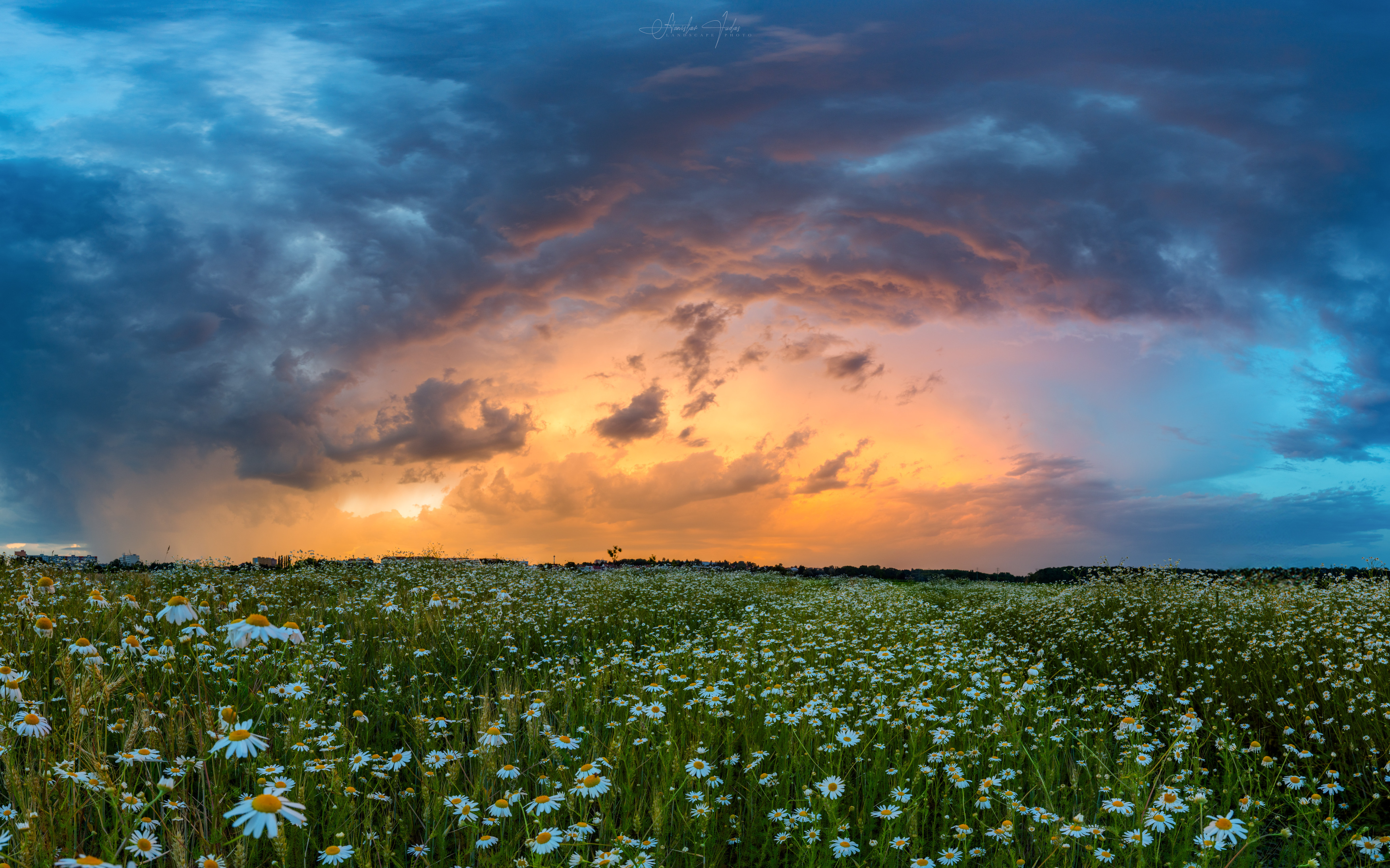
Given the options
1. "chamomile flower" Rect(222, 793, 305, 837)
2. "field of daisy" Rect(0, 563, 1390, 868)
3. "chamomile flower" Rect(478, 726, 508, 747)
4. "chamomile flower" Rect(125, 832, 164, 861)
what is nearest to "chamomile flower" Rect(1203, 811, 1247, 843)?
"field of daisy" Rect(0, 563, 1390, 868)

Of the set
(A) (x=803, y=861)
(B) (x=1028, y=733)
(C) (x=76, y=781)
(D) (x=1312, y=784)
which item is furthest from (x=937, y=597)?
(C) (x=76, y=781)

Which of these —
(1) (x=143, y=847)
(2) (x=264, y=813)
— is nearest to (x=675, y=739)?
(1) (x=143, y=847)

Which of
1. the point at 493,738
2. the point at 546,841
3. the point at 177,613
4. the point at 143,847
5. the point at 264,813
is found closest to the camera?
the point at 264,813

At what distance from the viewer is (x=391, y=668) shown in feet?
27.1

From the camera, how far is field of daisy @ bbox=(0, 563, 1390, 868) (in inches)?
170

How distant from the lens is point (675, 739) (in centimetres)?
620

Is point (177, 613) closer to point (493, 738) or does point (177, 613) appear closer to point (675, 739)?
point (493, 738)

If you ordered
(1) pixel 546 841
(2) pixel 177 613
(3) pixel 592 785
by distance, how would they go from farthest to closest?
(2) pixel 177 613, (3) pixel 592 785, (1) pixel 546 841

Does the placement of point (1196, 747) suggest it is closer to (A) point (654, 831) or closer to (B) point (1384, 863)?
(B) point (1384, 863)

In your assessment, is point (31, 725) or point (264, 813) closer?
point (264, 813)

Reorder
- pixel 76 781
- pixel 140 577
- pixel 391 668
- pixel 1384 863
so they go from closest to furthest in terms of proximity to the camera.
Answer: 1. pixel 76 781
2. pixel 1384 863
3. pixel 391 668
4. pixel 140 577

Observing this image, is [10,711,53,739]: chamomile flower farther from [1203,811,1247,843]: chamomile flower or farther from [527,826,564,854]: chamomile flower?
[1203,811,1247,843]: chamomile flower

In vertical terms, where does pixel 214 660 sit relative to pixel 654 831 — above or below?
above

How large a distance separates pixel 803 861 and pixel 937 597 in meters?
17.5
